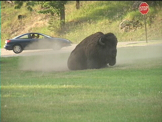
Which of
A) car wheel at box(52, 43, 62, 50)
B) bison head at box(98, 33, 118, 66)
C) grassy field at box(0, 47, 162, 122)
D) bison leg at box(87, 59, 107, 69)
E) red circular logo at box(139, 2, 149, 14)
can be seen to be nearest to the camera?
grassy field at box(0, 47, 162, 122)

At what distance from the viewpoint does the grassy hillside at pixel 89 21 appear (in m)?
49.1

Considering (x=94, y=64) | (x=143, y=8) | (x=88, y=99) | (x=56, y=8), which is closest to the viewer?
(x=88, y=99)

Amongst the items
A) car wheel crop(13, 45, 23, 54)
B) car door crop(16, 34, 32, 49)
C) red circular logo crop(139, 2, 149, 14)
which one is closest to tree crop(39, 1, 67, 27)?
car door crop(16, 34, 32, 49)

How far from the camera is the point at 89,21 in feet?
183

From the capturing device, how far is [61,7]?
5600 centimetres

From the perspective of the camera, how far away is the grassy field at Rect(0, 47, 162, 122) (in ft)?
34.8

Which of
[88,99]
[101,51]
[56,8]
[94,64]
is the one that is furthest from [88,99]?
[56,8]

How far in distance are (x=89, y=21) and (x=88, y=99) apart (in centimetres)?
4343

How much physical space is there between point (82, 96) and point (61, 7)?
4329cm

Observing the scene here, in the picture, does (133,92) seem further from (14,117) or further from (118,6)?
(118,6)

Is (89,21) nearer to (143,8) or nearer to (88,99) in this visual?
(143,8)

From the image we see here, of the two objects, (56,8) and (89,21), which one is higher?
(56,8)

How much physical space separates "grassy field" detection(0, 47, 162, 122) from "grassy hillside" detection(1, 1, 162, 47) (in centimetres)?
2865

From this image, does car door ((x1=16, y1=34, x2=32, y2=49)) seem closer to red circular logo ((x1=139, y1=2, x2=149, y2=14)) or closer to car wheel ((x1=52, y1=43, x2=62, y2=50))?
car wheel ((x1=52, y1=43, x2=62, y2=50))
